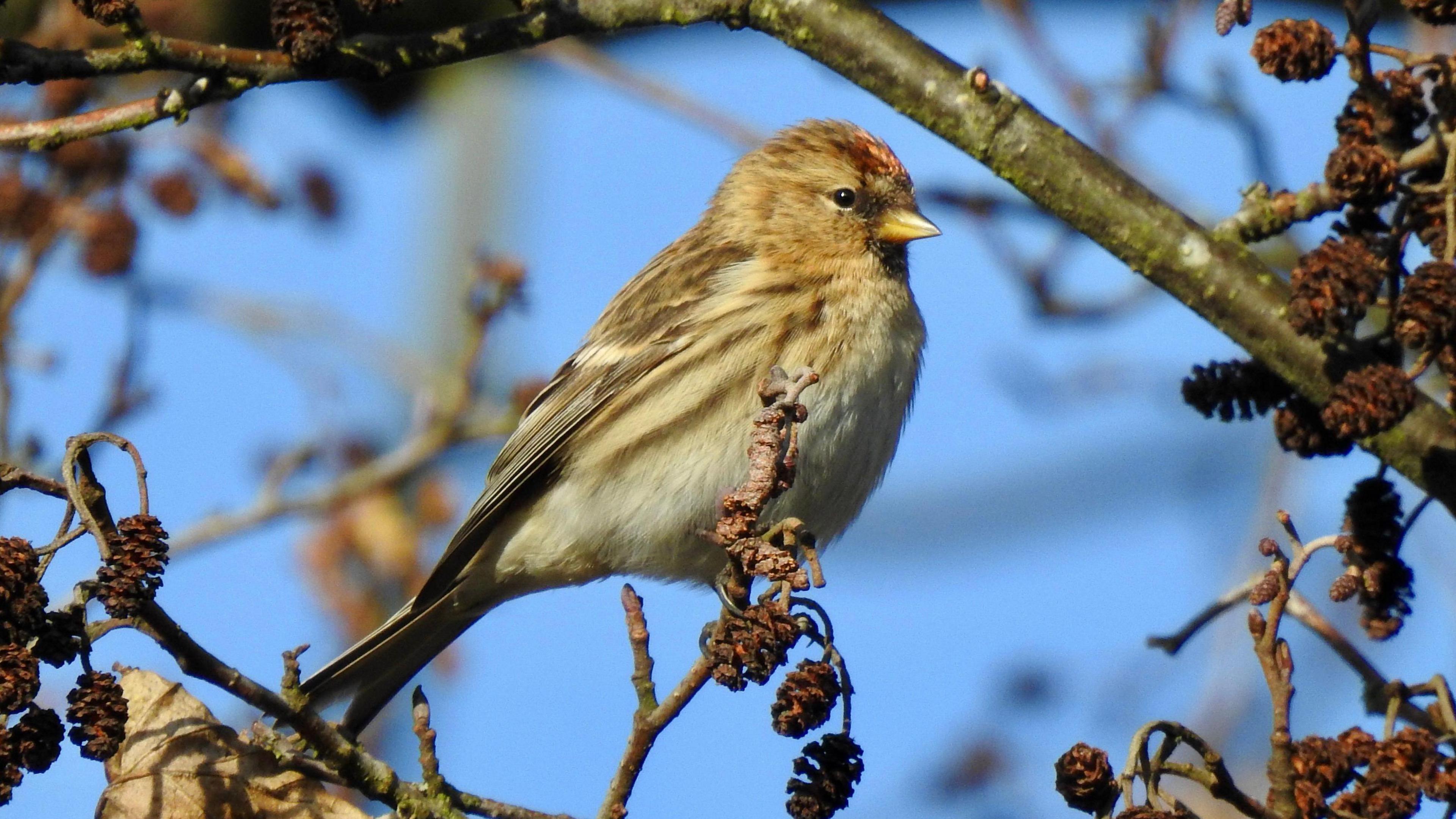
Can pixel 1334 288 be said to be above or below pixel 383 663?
below

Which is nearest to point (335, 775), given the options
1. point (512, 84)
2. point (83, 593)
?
point (83, 593)

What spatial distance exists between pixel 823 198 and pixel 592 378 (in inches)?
31.1

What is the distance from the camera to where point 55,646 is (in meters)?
1.88

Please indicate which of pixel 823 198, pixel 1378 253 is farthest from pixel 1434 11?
pixel 823 198

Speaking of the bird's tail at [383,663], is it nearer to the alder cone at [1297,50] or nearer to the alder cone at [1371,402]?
the alder cone at [1371,402]

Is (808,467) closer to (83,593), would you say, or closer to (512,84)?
(83,593)

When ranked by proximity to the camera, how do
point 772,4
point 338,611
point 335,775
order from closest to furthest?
point 335,775
point 772,4
point 338,611

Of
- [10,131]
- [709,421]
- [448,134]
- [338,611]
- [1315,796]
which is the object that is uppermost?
[448,134]

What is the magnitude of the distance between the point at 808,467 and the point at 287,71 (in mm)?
1484

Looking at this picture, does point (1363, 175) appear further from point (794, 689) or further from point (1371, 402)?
point (794, 689)

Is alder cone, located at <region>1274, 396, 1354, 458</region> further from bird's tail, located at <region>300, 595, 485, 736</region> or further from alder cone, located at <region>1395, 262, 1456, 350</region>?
bird's tail, located at <region>300, 595, 485, 736</region>

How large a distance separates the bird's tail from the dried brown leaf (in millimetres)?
1220

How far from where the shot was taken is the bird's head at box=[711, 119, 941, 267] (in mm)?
4152

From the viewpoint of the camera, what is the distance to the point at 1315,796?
6.57ft
